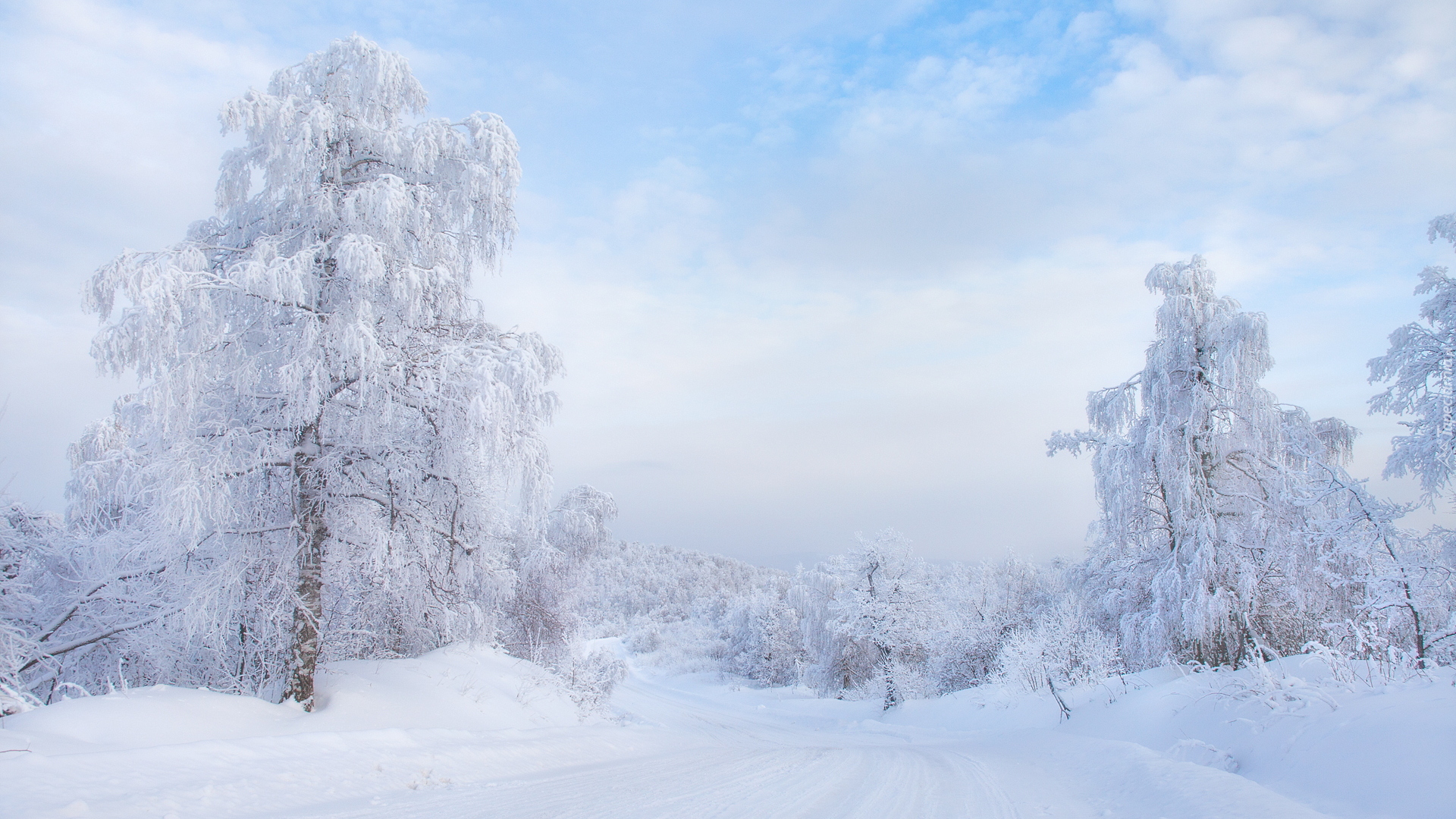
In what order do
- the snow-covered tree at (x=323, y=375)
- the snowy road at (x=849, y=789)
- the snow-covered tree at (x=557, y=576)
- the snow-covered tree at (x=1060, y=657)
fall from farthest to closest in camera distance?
the snow-covered tree at (x=557, y=576)
the snow-covered tree at (x=1060, y=657)
the snow-covered tree at (x=323, y=375)
the snowy road at (x=849, y=789)

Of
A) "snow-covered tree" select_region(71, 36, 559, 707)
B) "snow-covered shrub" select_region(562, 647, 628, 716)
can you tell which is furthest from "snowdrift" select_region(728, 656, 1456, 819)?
"snow-covered shrub" select_region(562, 647, 628, 716)

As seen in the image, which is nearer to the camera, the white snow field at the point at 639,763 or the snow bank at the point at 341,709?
the white snow field at the point at 639,763

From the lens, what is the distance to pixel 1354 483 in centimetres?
838

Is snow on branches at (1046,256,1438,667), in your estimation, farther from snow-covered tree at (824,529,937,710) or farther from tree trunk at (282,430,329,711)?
tree trunk at (282,430,329,711)

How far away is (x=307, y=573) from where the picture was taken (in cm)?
798

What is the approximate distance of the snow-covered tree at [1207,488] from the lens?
42.1ft

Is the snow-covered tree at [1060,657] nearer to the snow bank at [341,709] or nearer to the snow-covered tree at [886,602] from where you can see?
the snow-covered tree at [886,602]

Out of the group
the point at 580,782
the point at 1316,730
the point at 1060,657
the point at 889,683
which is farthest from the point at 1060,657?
the point at 580,782

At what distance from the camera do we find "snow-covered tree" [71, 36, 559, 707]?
22.9 feet

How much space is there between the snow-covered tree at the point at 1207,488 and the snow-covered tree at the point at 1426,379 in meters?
3.73

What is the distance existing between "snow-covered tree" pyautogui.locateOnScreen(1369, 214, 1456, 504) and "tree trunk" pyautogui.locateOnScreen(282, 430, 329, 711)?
13284mm

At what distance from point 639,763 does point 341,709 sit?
3.56 meters

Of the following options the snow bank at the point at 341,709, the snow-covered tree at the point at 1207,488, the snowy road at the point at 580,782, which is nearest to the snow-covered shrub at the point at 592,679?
the snow bank at the point at 341,709

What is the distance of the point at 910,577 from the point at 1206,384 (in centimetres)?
1690
